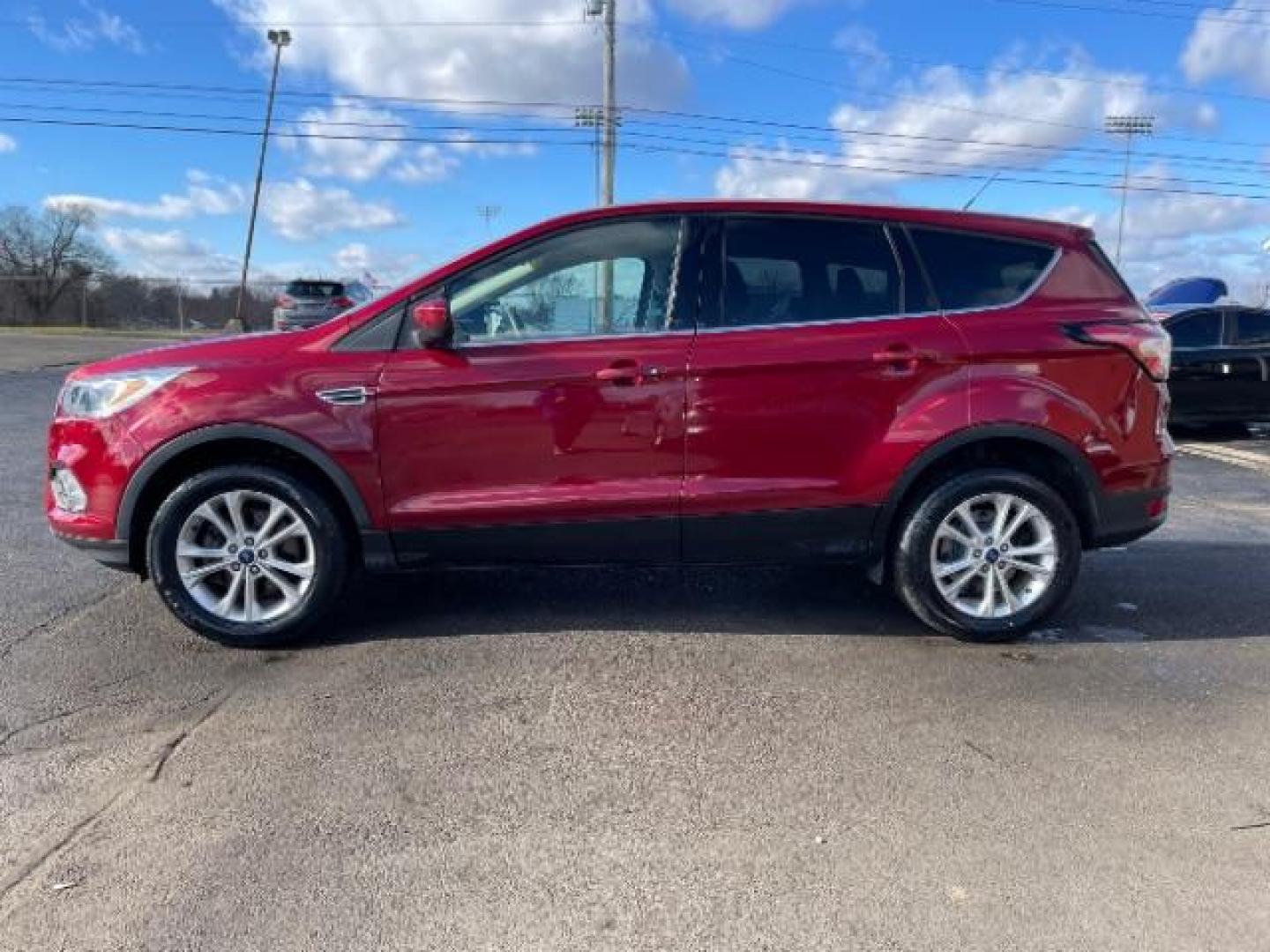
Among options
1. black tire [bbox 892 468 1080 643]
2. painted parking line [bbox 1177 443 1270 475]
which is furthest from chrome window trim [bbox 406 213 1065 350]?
painted parking line [bbox 1177 443 1270 475]

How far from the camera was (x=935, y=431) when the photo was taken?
4.23m

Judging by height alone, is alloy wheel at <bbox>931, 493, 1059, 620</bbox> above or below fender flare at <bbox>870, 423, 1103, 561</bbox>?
below

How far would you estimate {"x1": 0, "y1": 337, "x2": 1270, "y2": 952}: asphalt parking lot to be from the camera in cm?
249

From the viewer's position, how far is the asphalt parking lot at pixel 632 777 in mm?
2488

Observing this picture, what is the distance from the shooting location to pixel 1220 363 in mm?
11016

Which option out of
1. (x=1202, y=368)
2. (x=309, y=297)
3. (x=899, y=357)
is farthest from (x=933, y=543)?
(x=309, y=297)

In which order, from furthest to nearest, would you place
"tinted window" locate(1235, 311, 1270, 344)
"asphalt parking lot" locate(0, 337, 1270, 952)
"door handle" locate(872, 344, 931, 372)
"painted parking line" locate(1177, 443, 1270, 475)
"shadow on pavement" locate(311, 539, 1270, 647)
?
"tinted window" locate(1235, 311, 1270, 344)
"painted parking line" locate(1177, 443, 1270, 475)
"shadow on pavement" locate(311, 539, 1270, 647)
"door handle" locate(872, 344, 931, 372)
"asphalt parking lot" locate(0, 337, 1270, 952)

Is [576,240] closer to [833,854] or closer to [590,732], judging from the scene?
[590,732]

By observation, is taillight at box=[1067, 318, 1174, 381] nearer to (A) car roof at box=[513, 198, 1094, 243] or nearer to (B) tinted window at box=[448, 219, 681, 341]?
(A) car roof at box=[513, 198, 1094, 243]

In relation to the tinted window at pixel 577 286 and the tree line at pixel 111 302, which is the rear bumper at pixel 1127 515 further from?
the tree line at pixel 111 302

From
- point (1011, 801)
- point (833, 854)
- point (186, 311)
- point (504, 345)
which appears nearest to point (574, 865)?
point (833, 854)

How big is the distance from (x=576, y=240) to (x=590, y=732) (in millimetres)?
2090

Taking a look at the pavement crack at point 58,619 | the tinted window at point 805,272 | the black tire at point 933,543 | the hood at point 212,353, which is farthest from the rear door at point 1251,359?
the pavement crack at point 58,619

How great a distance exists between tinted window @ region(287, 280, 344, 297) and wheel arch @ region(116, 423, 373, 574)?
65.6 feet
